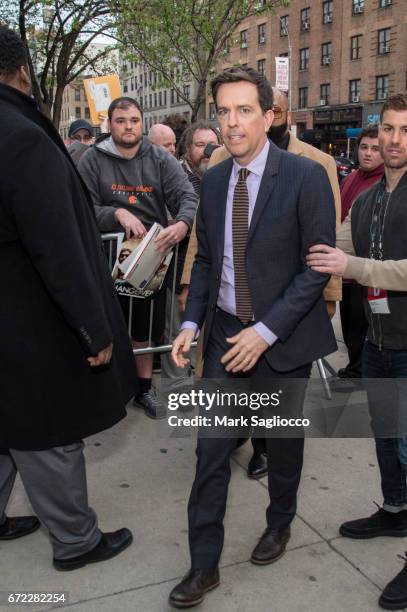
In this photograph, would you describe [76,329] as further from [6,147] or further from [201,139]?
[201,139]

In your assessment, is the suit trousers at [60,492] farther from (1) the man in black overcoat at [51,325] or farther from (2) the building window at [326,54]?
(2) the building window at [326,54]

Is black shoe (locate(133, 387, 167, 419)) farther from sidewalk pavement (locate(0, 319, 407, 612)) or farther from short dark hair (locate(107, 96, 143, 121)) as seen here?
short dark hair (locate(107, 96, 143, 121))

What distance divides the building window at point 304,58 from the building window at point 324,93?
2.15 m

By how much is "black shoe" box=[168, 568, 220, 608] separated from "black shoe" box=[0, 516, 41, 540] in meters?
0.91

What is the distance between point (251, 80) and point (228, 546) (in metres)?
2.10

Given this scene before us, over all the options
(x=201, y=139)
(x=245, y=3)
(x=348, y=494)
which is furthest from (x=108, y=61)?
(x=348, y=494)

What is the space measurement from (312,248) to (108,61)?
100 ft

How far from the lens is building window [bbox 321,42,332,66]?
42875 millimetres

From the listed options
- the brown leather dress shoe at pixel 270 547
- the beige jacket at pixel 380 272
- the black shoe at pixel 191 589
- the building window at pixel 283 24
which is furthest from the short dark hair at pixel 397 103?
the building window at pixel 283 24

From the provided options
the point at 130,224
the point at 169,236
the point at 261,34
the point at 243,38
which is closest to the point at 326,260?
the point at 169,236

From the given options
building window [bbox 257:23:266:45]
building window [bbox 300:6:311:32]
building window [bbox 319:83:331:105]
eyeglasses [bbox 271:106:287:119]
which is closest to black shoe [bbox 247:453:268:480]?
eyeglasses [bbox 271:106:287:119]

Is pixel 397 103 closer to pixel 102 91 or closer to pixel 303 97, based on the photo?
pixel 102 91

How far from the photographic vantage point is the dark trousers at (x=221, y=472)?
2.53 m

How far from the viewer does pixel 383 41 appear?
3878cm
